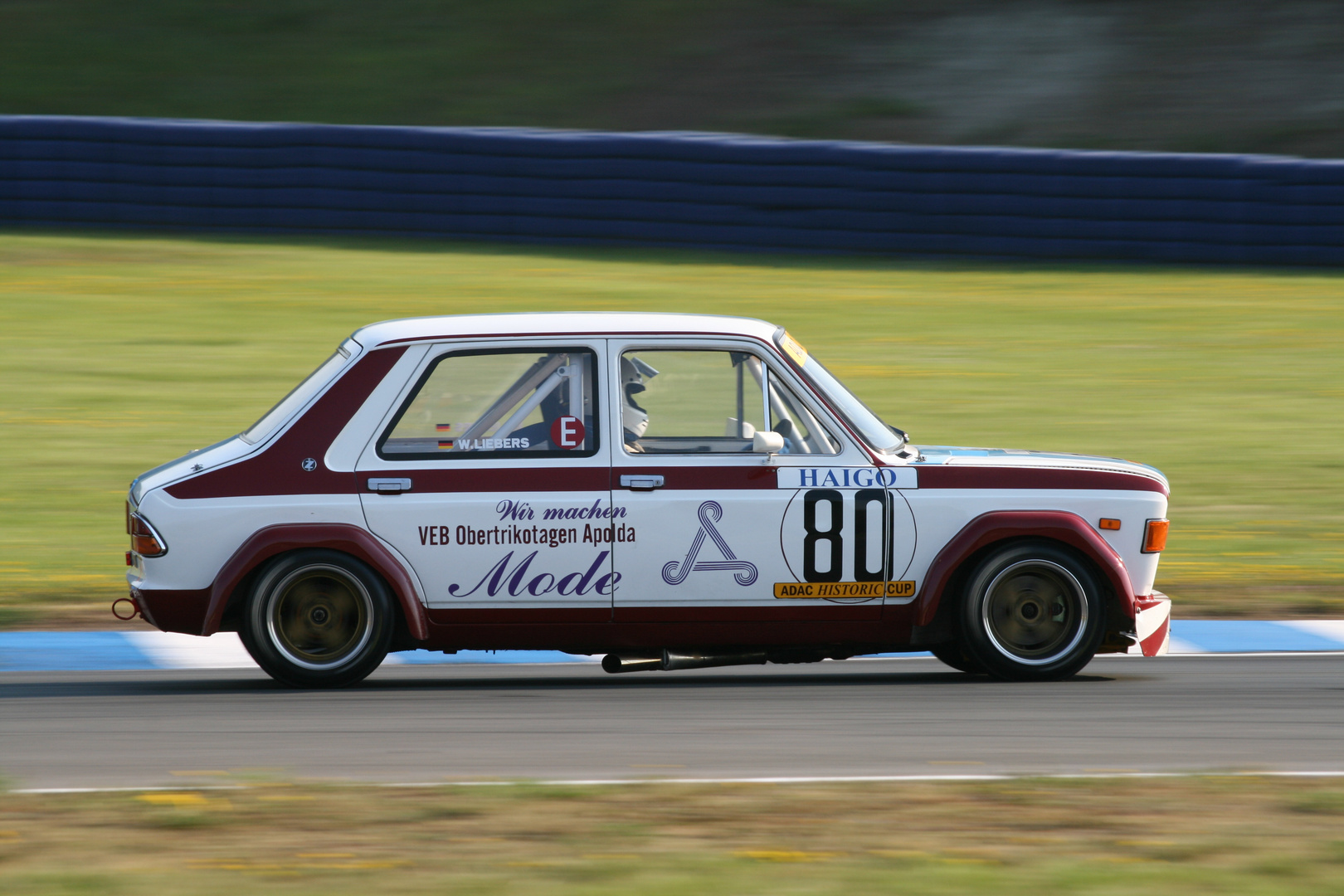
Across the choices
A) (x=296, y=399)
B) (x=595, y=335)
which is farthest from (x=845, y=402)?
(x=296, y=399)

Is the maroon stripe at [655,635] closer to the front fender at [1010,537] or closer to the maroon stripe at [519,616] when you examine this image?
the maroon stripe at [519,616]

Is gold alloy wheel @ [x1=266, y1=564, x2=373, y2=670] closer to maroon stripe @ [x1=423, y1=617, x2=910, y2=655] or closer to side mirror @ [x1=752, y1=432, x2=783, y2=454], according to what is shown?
maroon stripe @ [x1=423, y1=617, x2=910, y2=655]

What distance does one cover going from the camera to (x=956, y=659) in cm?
727

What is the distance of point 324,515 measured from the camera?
666 centimetres

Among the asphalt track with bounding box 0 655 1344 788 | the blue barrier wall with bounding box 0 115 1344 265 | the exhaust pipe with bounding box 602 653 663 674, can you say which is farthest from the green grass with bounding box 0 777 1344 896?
the blue barrier wall with bounding box 0 115 1344 265

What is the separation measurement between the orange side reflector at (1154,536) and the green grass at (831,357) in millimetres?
1819

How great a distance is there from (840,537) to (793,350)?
0.80 m

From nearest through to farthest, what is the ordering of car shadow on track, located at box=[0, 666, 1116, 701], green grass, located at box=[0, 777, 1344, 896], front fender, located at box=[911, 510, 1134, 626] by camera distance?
green grass, located at box=[0, 777, 1344, 896]
front fender, located at box=[911, 510, 1134, 626]
car shadow on track, located at box=[0, 666, 1116, 701]

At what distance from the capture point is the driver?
677cm

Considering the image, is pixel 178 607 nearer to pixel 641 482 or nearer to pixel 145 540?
pixel 145 540

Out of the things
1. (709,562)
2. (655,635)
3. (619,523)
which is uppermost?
(619,523)

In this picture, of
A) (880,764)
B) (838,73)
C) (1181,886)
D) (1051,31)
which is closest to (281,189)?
(838,73)

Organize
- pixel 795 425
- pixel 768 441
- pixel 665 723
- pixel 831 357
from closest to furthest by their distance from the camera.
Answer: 1. pixel 665 723
2. pixel 768 441
3. pixel 795 425
4. pixel 831 357

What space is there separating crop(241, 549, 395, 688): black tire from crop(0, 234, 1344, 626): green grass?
84.4 inches
